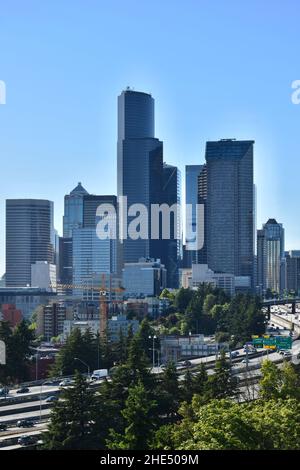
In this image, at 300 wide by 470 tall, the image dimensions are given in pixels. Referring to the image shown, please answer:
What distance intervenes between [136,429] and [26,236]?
9620 centimetres

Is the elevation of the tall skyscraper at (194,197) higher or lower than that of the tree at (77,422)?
higher

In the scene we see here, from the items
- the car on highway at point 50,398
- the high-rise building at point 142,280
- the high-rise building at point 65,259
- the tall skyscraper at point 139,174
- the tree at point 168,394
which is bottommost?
the car on highway at point 50,398

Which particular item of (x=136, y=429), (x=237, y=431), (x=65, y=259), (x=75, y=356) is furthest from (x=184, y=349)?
(x=65, y=259)

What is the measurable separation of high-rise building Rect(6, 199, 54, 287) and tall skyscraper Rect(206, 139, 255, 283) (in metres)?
23.1

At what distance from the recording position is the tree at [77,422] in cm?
2303

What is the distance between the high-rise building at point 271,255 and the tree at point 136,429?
5083 inches

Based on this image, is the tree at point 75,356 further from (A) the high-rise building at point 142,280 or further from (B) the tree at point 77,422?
(A) the high-rise building at point 142,280

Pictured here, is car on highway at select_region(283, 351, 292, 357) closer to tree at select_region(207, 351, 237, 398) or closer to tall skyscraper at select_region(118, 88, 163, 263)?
tree at select_region(207, 351, 237, 398)

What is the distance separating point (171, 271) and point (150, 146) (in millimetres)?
17317

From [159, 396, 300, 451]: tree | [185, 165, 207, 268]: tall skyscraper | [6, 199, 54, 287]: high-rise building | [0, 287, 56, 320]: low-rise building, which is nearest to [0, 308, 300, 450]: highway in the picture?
[159, 396, 300, 451]: tree

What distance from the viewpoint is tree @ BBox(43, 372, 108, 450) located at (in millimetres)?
23031

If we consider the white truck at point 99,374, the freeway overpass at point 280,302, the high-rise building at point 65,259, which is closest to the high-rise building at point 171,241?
the high-rise building at point 65,259

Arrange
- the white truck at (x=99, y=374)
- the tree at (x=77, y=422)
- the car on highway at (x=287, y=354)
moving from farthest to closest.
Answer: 1. the car on highway at (x=287, y=354)
2. the white truck at (x=99, y=374)
3. the tree at (x=77, y=422)
